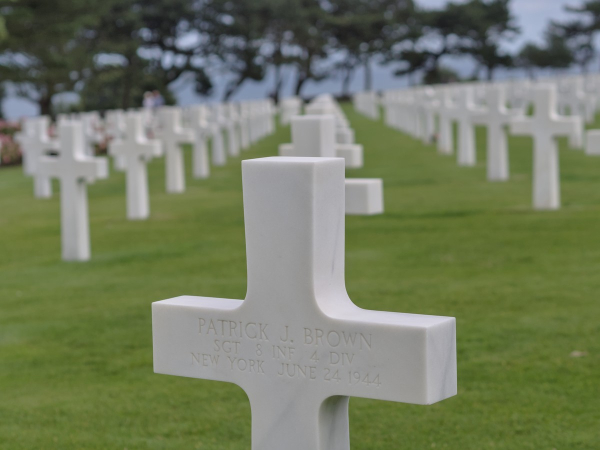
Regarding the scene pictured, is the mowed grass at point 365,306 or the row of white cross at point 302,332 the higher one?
the row of white cross at point 302,332

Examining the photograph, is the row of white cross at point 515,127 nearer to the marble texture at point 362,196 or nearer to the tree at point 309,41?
the marble texture at point 362,196

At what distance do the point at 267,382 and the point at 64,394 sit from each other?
2.48 metres

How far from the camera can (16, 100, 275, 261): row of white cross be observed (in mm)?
9336

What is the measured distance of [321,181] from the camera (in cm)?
286

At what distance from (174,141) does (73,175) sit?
6.02 metres

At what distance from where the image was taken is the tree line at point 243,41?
32250 mm

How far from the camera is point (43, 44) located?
105ft

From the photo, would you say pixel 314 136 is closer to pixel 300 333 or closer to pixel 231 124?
pixel 300 333

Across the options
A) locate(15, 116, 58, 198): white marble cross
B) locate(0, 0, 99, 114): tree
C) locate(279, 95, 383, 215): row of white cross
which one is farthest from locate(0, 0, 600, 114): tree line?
locate(279, 95, 383, 215): row of white cross

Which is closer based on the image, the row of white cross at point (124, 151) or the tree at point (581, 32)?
the row of white cross at point (124, 151)

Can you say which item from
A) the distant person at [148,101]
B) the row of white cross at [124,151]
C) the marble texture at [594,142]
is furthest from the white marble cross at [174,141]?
the distant person at [148,101]

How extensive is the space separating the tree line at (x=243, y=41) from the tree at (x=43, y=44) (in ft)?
0.13

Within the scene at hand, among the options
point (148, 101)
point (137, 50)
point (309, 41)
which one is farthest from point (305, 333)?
point (309, 41)

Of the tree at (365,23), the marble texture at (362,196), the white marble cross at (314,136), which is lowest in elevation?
the marble texture at (362,196)
